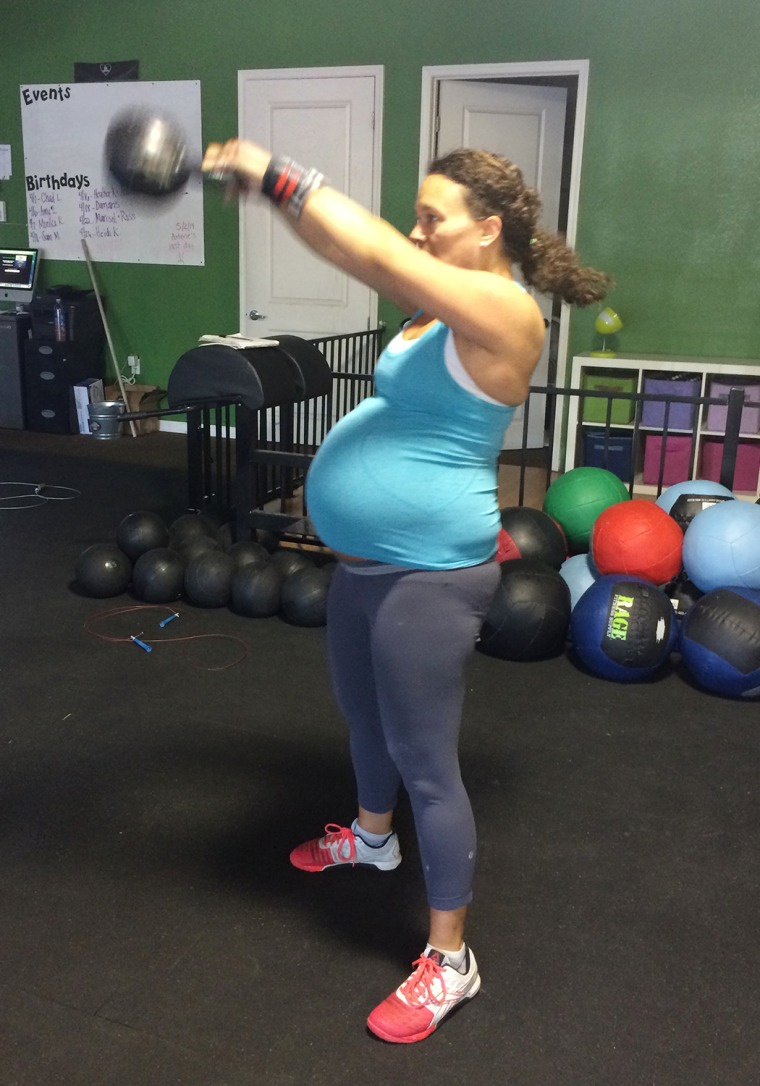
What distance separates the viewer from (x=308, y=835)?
7.12 feet

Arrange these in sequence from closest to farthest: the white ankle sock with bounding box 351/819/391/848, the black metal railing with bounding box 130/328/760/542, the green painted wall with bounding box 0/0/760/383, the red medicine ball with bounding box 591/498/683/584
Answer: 1. the white ankle sock with bounding box 351/819/391/848
2. the red medicine ball with bounding box 591/498/683/584
3. the black metal railing with bounding box 130/328/760/542
4. the green painted wall with bounding box 0/0/760/383

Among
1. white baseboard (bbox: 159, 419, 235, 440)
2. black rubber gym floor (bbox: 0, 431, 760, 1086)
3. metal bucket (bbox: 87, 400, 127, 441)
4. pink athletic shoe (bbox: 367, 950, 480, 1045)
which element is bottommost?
black rubber gym floor (bbox: 0, 431, 760, 1086)

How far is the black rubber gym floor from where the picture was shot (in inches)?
62.7

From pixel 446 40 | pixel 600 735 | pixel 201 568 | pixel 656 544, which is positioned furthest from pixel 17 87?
pixel 600 735

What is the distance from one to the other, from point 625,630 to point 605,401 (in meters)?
2.66

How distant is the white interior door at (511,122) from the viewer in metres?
5.58

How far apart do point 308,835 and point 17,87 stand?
6384 mm

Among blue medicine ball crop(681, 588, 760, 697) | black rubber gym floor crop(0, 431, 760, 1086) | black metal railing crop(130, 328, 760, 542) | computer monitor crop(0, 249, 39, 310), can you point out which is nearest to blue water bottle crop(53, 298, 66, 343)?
computer monitor crop(0, 249, 39, 310)

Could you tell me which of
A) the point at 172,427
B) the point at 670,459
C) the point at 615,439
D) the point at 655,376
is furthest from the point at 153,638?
the point at 172,427

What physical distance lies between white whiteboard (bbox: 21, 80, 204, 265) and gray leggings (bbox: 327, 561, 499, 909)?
5440mm

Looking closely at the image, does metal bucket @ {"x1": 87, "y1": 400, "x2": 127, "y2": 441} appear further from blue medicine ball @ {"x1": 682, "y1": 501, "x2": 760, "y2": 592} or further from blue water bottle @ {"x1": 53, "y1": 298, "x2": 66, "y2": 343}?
blue water bottle @ {"x1": 53, "y1": 298, "x2": 66, "y2": 343}

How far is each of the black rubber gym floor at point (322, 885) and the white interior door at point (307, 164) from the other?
347 centimetres

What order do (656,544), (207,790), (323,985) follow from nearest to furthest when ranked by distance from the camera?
(323,985)
(207,790)
(656,544)

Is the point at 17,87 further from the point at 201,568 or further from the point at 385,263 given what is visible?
the point at 385,263
